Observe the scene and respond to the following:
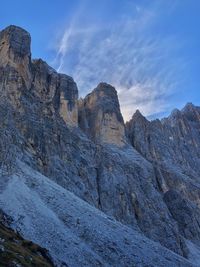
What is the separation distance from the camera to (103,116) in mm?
128750

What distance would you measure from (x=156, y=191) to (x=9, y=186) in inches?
2290

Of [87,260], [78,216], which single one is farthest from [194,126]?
[87,260]

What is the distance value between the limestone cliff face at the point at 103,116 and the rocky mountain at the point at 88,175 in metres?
Answer: 0.37

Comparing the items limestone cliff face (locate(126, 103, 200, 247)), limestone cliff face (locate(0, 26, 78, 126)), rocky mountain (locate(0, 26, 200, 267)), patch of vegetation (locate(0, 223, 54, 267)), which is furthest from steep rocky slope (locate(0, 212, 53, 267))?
limestone cliff face (locate(126, 103, 200, 247))

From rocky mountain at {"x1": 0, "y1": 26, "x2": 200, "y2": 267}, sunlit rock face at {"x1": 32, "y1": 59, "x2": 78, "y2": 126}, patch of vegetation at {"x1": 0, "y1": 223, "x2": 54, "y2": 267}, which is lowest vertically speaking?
patch of vegetation at {"x1": 0, "y1": 223, "x2": 54, "y2": 267}

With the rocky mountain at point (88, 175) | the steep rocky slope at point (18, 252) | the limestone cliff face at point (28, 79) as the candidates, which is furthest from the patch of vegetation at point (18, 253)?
the limestone cliff face at point (28, 79)

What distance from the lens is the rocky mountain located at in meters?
51.7

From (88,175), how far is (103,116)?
3743 cm

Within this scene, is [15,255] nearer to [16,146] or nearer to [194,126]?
[16,146]

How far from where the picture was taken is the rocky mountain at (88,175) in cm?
5172

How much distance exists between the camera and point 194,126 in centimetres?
18575

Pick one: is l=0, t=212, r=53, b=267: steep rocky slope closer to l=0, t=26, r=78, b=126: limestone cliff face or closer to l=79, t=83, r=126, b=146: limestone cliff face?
l=0, t=26, r=78, b=126: limestone cliff face

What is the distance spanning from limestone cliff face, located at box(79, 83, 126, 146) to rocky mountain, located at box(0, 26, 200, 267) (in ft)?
1.20

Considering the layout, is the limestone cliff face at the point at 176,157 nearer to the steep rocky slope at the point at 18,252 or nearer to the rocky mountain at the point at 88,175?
the rocky mountain at the point at 88,175
